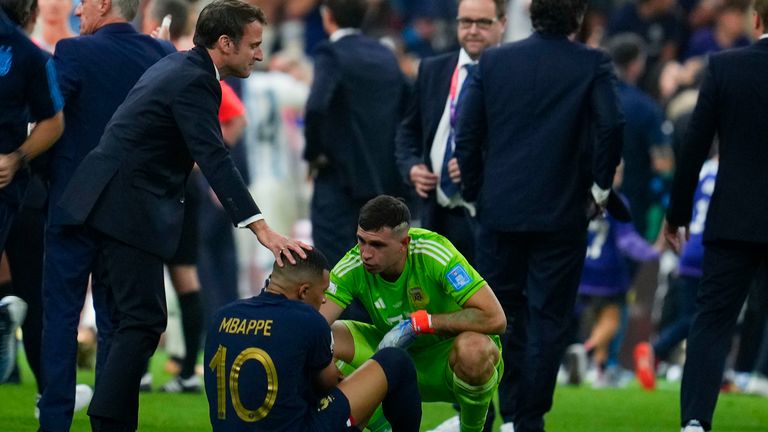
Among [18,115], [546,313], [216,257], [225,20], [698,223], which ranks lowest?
[216,257]

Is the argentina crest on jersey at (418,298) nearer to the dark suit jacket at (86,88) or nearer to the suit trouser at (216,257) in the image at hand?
the dark suit jacket at (86,88)

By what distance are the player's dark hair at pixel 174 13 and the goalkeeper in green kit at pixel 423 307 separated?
9.79 ft

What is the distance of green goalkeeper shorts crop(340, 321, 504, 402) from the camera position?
756cm

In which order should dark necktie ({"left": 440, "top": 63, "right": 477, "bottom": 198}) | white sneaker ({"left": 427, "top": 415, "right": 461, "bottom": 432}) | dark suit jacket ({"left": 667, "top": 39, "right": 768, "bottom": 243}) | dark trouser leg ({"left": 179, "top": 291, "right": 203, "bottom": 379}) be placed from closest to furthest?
dark suit jacket ({"left": 667, "top": 39, "right": 768, "bottom": 243}) < white sneaker ({"left": 427, "top": 415, "right": 461, "bottom": 432}) < dark necktie ({"left": 440, "top": 63, "right": 477, "bottom": 198}) < dark trouser leg ({"left": 179, "top": 291, "right": 203, "bottom": 379})

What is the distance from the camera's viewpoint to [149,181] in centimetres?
694

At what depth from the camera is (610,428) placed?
9094 millimetres

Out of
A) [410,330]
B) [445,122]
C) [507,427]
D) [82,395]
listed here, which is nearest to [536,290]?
[507,427]

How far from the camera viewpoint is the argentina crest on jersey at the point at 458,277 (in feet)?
23.7

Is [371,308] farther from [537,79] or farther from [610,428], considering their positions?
[610,428]

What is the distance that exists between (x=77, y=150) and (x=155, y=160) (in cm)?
94

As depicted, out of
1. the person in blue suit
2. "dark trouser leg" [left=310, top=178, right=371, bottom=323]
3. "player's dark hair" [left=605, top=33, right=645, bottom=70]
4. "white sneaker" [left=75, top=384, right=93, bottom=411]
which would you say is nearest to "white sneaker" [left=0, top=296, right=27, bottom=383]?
the person in blue suit

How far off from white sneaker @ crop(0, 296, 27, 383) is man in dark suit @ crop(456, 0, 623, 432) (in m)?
2.34

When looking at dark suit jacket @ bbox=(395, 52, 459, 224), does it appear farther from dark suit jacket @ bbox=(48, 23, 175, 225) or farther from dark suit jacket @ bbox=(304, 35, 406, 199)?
dark suit jacket @ bbox=(48, 23, 175, 225)

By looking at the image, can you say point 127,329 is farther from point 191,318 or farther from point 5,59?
point 191,318
